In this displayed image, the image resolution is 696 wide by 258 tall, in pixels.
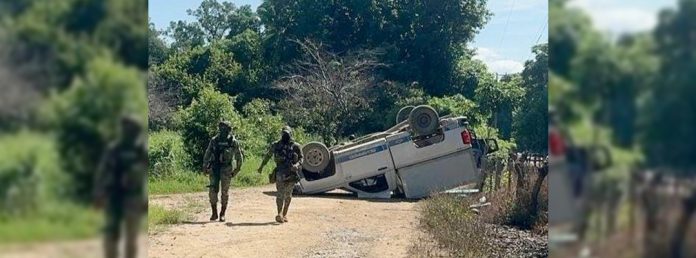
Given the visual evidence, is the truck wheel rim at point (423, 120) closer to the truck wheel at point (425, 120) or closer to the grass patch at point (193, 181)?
the truck wheel at point (425, 120)

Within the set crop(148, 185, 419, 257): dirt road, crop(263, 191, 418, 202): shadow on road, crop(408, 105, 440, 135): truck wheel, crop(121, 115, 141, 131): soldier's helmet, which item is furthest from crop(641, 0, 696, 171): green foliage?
crop(263, 191, 418, 202): shadow on road

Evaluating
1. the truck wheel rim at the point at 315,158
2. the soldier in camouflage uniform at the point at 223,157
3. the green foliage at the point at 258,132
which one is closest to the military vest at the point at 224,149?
the soldier in camouflage uniform at the point at 223,157

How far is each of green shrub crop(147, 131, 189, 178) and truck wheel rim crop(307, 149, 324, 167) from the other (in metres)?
3.95

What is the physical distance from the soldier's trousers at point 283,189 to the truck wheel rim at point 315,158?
11.3ft

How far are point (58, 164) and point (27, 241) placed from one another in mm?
185

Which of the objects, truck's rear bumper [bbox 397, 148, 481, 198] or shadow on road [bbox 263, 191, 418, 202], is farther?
shadow on road [bbox 263, 191, 418, 202]

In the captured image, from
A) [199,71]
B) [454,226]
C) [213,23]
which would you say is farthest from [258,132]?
[213,23]

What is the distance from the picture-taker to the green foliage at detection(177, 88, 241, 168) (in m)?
17.0

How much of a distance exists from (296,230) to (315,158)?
4.25 metres

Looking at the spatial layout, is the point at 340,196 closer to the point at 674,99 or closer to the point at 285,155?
the point at 285,155

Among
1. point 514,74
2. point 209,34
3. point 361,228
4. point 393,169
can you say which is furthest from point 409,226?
point 209,34

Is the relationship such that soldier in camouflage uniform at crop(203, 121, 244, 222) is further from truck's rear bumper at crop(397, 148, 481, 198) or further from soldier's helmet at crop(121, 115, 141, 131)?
soldier's helmet at crop(121, 115, 141, 131)

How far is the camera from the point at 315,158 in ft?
47.2

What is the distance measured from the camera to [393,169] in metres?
14.0
